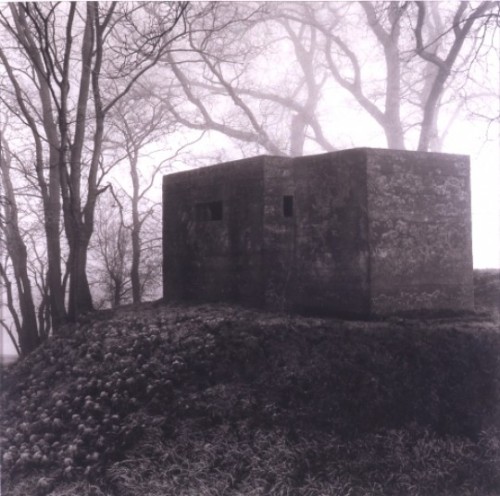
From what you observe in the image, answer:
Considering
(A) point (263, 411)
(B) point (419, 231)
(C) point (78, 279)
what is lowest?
(A) point (263, 411)

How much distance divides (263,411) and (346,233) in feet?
9.03

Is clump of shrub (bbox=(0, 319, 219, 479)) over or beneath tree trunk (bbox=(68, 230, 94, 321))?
beneath

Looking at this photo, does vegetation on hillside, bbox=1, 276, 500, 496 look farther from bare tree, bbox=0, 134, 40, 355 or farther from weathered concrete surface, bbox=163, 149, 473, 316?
bare tree, bbox=0, 134, 40, 355

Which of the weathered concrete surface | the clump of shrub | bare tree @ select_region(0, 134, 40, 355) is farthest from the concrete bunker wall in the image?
bare tree @ select_region(0, 134, 40, 355)

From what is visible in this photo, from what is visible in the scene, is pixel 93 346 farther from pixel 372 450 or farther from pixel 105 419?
pixel 372 450

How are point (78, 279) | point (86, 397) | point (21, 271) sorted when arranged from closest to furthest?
1. point (86, 397)
2. point (78, 279)
3. point (21, 271)

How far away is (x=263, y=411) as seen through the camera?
5.47 metres

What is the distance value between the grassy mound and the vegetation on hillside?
1 centimetres

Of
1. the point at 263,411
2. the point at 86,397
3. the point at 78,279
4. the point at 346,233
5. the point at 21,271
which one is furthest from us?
the point at 21,271

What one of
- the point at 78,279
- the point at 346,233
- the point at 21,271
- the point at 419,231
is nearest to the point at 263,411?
the point at 346,233

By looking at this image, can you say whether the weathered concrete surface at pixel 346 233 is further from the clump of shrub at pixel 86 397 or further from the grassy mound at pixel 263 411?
the clump of shrub at pixel 86 397

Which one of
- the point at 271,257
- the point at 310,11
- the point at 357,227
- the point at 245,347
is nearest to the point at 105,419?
the point at 245,347

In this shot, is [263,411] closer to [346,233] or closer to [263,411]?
[263,411]

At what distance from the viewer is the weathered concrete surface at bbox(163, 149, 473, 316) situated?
7.14m
